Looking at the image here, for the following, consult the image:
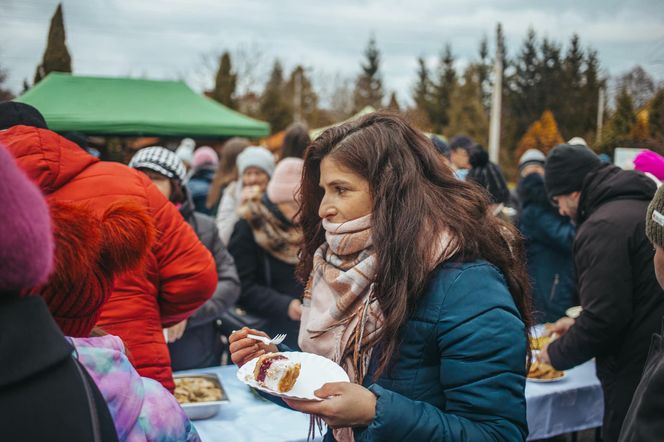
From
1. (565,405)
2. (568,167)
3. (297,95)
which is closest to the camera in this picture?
(565,405)

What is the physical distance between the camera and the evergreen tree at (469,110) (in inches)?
1194

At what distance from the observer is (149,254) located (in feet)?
7.32

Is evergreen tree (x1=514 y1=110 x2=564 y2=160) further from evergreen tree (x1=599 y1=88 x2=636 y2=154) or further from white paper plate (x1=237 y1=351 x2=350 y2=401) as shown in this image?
white paper plate (x1=237 y1=351 x2=350 y2=401)

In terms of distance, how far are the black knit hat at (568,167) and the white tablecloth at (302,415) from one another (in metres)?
1.07

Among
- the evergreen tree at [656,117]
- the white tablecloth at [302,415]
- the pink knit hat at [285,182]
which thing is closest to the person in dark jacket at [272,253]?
the pink knit hat at [285,182]

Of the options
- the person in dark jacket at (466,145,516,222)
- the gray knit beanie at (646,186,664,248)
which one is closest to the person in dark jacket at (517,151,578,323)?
the person in dark jacket at (466,145,516,222)

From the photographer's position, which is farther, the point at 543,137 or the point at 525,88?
the point at 525,88

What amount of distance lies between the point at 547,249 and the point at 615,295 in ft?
8.57

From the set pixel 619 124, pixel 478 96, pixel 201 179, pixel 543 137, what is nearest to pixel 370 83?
pixel 478 96

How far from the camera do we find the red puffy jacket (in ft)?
6.07

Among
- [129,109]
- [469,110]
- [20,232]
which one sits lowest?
[469,110]

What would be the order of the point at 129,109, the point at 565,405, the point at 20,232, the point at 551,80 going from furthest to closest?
the point at 551,80, the point at 129,109, the point at 565,405, the point at 20,232

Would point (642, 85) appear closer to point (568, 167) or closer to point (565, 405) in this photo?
point (568, 167)

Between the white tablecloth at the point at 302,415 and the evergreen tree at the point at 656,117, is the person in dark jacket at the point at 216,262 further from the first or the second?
the evergreen tree at the point at 656,117
